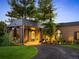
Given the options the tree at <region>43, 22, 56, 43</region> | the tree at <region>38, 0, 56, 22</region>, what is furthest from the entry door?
the tree at <region>38, 0, 56, 22</region>

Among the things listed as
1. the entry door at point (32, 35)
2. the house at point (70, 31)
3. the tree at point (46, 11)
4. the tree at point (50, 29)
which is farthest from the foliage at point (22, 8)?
the house at point (70, 31)

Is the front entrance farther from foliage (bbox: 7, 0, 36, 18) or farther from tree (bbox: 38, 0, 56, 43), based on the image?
foliage (bbox: 7, 0, 36, 18)

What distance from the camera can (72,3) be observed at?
33500mm

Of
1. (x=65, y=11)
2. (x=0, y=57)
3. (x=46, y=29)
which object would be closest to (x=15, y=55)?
(x=0, y=57)

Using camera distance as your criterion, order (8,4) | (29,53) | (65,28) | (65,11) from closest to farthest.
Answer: (29,53)
(65,28)
(65,11)
(8,4)

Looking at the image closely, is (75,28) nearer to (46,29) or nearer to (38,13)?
(46,29)

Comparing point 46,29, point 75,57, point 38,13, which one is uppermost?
point 38,13

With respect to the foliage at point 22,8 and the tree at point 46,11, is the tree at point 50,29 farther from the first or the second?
the foliage at point 22,8

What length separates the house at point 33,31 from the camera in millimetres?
33125

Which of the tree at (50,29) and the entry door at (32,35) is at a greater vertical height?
the tree at (50,29)

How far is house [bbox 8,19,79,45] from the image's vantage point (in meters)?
33.1

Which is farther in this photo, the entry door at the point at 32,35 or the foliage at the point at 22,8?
the foliage at the point at 22,8

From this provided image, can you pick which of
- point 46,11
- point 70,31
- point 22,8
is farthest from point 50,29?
point 22,8

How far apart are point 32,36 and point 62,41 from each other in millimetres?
5369
